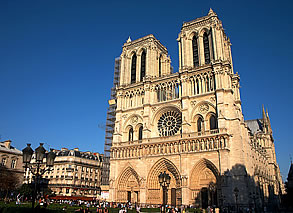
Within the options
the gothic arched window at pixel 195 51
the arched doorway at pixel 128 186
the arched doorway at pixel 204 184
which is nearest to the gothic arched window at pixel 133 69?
the gothic arched window at pixel 195 51

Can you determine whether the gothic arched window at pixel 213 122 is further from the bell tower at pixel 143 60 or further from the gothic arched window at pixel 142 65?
the gothic arched window at pixel 142 65

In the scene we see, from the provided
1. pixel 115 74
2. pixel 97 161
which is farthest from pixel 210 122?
pixel 97 161

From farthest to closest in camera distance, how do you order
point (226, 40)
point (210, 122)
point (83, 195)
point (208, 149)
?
point (83, 195)
point (226, 40)
point (210, 122)
point (208, 149)

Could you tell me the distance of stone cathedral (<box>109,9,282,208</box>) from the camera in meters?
30.3

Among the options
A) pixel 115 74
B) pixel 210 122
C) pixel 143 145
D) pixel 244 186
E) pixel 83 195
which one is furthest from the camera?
pixel 115 74

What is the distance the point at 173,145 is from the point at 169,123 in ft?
13.7

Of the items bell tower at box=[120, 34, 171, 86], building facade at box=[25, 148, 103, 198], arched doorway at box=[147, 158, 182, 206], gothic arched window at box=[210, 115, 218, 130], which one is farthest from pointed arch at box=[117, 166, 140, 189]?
bell tower at box=[120, 34, 171, 86]

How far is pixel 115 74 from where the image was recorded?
53906mm

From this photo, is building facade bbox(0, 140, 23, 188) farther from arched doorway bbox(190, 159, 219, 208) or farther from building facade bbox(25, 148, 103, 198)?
arched doorway bbox(190, 159, 219, 208)

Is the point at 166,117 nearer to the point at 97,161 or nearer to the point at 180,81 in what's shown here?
the point at 180,81

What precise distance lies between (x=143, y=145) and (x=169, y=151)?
13.7ft

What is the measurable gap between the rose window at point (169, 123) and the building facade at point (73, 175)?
819 inches

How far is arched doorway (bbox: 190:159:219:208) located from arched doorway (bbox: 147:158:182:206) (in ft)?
6.28

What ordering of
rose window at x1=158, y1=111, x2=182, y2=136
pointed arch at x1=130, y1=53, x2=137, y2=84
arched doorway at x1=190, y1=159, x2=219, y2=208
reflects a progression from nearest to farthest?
arched doorway at x1=190, y1=159, x2=219, y2=208
rose window at x1=158, y1=111, x2=182, y2=136
pointed arch at x1=130, y1=53, x2=137, y2=84
